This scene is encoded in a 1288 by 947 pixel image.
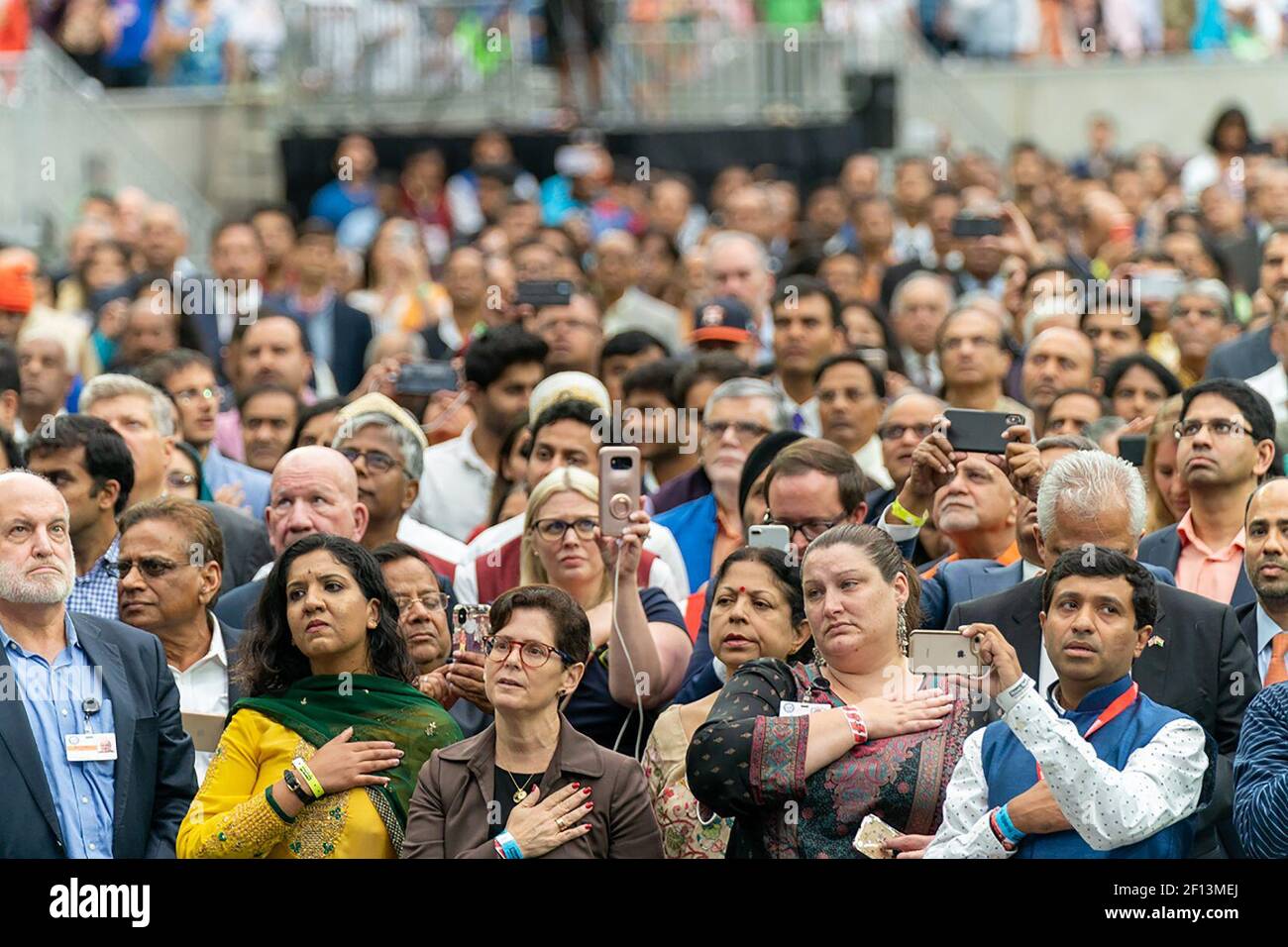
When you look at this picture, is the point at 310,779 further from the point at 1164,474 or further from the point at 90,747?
the point at 1164,474

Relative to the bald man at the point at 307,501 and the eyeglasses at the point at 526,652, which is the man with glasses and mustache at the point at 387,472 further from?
the eyeglasses at the point at 526,652

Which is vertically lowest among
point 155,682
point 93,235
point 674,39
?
point 155,682

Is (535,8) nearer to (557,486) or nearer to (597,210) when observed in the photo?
(597,210)

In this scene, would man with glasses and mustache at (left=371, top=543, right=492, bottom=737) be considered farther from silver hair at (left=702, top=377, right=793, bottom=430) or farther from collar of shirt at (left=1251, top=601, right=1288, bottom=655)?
collar of shirt at (left=1251, top=601, right=1288, bottom=655)

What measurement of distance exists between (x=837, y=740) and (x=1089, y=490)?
1.42 metres

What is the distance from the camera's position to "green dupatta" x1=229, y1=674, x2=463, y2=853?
7074 mm

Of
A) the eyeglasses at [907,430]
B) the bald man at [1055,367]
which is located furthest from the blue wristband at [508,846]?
the bald man at [1055,367]

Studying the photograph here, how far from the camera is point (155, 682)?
23.9 ft

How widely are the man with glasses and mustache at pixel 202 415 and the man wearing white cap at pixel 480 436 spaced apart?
668 millimetres

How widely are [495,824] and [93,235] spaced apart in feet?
30.2

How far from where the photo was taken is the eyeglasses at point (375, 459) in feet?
30.1

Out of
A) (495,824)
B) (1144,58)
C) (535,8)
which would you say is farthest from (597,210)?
(495,824)

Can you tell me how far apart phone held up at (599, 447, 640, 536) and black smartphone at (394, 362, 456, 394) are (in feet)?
10.4

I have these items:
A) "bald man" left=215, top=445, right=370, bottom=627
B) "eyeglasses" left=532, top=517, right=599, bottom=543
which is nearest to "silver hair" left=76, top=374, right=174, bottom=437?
"bald man" left=215, top=445, right=370, bottom=627
